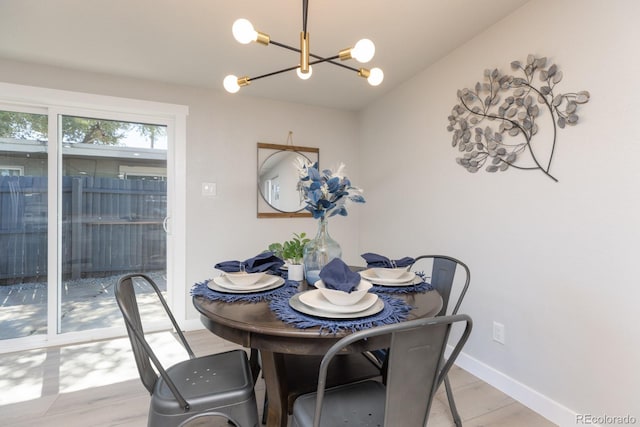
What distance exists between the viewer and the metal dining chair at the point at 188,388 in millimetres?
1097

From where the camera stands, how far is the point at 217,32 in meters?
2.00

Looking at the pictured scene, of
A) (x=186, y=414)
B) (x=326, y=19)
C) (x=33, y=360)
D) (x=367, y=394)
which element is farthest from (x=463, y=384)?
(x=33, y=360)

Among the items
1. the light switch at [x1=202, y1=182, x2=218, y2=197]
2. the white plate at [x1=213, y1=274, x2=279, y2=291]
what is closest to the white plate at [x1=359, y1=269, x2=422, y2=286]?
the white plate at [x1=213, y1=274, x2=279, y2=291]

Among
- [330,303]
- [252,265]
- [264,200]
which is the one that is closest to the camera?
[330,303]

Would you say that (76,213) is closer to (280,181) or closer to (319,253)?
(280,181)

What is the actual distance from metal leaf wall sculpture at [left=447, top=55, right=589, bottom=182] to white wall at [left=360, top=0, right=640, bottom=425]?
0.05 m

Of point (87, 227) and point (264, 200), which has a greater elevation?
point (264, 200)

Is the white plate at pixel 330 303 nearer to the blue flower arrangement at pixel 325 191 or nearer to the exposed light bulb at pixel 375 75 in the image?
the blue flower arrangement at pixel 325 191

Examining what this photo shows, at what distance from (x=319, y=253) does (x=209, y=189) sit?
5.96ft

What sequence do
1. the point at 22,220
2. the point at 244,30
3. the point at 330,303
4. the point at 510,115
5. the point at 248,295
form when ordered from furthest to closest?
the point at 22,220, the point at 510,115, the point at 248,295, the point at 244,30, the point at 330,303

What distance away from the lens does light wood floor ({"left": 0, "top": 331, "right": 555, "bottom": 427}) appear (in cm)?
165

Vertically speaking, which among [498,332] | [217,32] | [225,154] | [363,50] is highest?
[217,32]

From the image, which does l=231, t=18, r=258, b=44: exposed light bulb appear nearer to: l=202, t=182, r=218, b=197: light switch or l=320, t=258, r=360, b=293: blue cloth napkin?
l=320, t=258, r=360, b=293: blue cloth napkin

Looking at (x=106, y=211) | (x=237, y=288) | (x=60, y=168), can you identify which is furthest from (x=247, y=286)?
(x=60, y=168)
